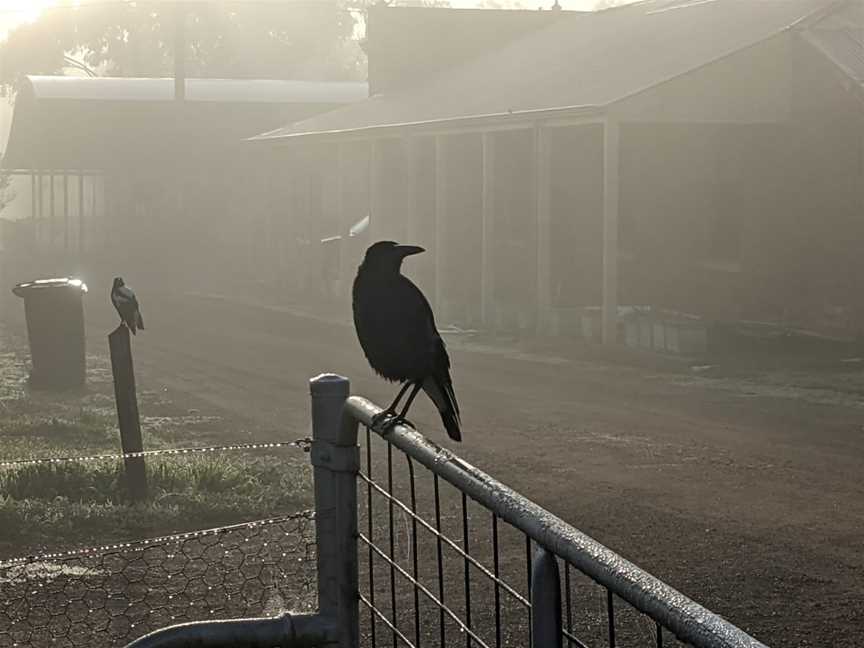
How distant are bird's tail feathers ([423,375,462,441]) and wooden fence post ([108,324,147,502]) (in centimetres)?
512

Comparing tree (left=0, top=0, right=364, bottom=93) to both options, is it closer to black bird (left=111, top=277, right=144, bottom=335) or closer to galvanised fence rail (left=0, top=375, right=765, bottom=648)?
black bird (left=111, top=277, right=144, bottom=335)

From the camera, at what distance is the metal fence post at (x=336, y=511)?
3.50 meters

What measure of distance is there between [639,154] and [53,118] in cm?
2289

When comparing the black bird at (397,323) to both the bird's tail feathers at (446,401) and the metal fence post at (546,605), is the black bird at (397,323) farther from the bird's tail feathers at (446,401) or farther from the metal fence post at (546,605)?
the metal fence post at (546,605)

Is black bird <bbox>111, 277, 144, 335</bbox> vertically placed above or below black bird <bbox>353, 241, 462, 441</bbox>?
below

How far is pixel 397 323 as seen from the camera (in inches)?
201

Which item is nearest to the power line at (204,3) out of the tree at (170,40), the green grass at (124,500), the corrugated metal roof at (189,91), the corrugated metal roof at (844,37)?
the tree at (170,40)

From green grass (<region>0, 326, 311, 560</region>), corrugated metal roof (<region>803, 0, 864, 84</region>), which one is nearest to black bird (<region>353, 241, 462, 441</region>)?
green grass (<region>0, 326, 311, 560</region>)

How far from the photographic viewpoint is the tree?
7194cm

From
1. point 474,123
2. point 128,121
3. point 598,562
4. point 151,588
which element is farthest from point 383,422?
point 128,121

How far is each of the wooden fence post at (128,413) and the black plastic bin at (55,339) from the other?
21.6ft

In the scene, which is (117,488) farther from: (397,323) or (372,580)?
(372,580)

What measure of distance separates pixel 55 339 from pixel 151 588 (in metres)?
9.15

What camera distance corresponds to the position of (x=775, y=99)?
21047 mm
